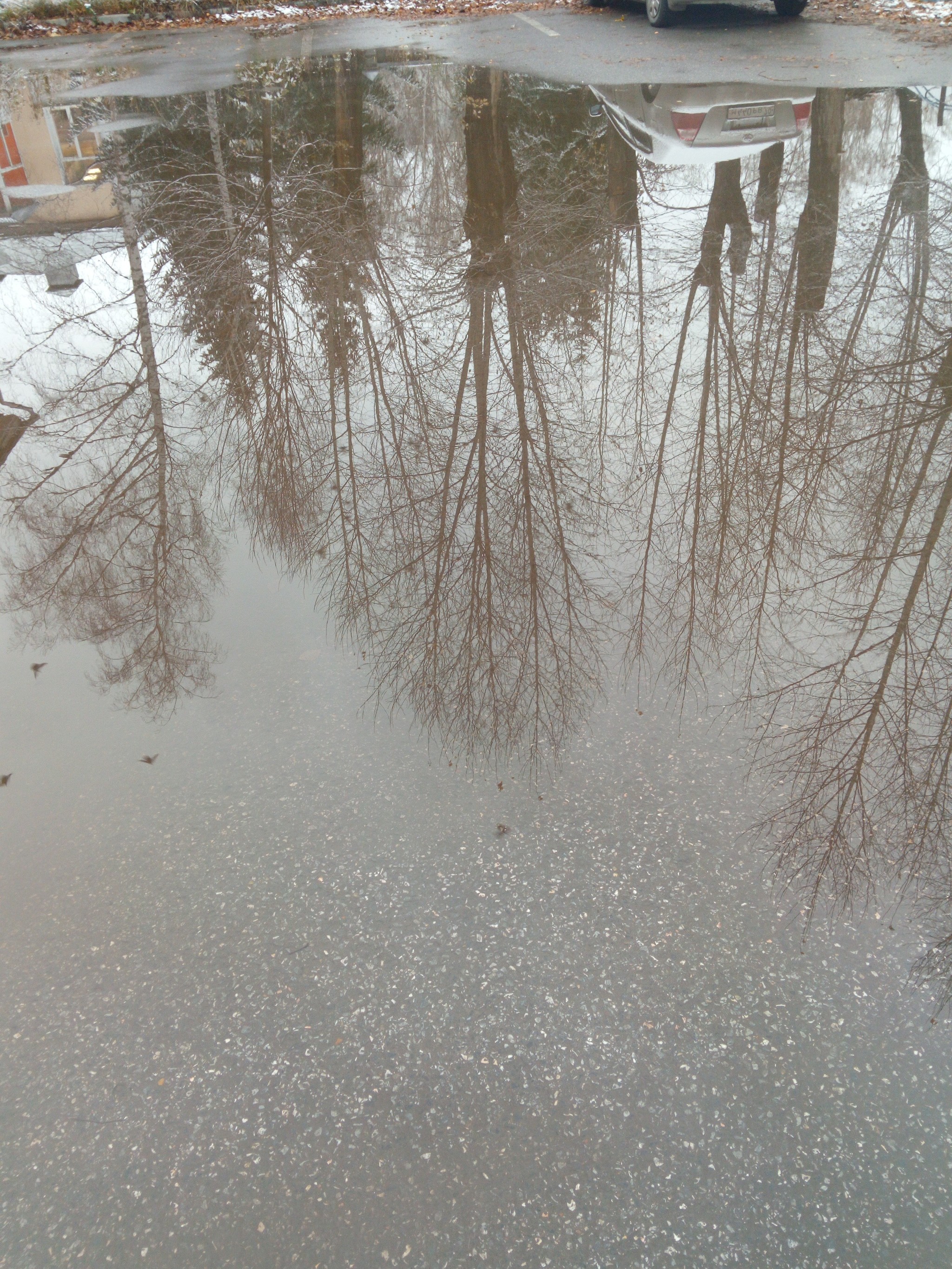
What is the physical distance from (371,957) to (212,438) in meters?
3.80

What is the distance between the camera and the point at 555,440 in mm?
5164

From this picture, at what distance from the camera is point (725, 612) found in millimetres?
4059

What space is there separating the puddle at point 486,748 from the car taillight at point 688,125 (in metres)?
1.82

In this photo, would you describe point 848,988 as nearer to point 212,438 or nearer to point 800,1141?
point 800,1141

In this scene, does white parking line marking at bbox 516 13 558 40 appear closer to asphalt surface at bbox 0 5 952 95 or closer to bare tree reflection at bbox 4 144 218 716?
asphalt surface at bbox 0 5 952 95

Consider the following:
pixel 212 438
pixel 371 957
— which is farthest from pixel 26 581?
pixel 371 957

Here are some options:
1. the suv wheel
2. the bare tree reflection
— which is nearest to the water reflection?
the bare tree reflection

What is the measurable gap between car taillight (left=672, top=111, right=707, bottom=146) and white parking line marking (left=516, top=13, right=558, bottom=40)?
7.63m

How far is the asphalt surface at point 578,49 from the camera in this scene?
38.0 feet

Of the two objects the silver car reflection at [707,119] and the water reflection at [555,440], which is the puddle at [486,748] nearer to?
the water reflection at [555,440]

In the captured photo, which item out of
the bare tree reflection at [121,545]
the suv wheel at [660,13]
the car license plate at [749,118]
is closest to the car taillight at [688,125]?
the car license plate at [749,118]

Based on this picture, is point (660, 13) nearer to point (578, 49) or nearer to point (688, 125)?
point (578, 49)

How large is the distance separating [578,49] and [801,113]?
20.7 ft

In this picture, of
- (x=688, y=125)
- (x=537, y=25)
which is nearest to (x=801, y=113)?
(x=688, y=125)
